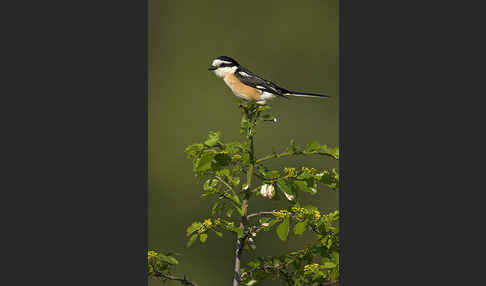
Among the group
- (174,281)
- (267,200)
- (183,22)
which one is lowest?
(174,281)

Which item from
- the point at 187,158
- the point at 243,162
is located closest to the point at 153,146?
the point at 187,158

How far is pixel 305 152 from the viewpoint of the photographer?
5254 millimetres

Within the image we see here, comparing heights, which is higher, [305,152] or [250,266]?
[305,152]

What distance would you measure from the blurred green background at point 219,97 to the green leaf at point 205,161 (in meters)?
0.32

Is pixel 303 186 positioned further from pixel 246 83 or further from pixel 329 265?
pixel 246 83

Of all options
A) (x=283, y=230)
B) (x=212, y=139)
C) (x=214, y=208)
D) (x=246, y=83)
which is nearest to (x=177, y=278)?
(x=214, y=208)

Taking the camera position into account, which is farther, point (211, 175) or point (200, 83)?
point (200, 83)

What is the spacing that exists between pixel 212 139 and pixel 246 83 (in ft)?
1.70

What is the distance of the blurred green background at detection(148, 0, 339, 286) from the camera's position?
5445mm

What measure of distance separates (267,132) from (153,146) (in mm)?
741

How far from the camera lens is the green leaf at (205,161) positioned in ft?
16.8

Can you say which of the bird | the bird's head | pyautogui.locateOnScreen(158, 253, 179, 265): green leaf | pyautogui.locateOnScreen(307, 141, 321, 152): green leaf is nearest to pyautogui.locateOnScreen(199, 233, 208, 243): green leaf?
pyautogui.locateOnScreen(158, 253, 179, 265): green leaf

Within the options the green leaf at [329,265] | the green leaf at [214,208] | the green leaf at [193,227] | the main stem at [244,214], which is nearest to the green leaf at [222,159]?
the main stem at [244,214]

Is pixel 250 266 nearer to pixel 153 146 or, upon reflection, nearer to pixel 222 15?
pixel 153 146
